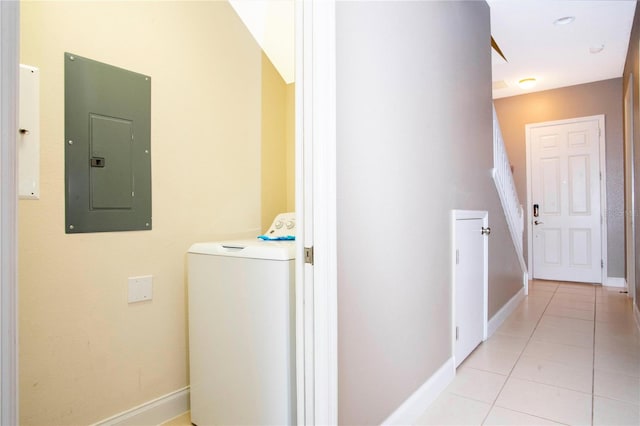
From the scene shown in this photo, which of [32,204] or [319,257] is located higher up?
[32,204]

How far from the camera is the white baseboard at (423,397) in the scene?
5.19 ft

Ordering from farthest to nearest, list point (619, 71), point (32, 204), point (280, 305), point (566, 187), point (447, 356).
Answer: point (566, 187), point (619, 71), point (447, 356), point (32, 204), point (280, 305)

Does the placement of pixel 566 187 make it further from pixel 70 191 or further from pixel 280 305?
pixel 70 191

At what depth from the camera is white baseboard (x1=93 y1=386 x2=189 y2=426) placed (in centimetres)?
163

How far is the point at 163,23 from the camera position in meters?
1.81

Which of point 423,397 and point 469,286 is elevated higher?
point 469,286

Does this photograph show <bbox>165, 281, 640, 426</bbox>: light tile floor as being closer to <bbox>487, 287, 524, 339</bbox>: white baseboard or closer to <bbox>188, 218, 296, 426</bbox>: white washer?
<bbox>487, 287, 524, 339</bbox>: white baseboard

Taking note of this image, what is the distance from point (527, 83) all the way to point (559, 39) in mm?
1257

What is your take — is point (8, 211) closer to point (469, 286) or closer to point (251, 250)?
point (251, 250)

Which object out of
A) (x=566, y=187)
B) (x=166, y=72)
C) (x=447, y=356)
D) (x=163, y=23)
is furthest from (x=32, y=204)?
(x=566, y=187)

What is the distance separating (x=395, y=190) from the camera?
5.18 ft

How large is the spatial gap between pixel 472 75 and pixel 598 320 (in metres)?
2.48

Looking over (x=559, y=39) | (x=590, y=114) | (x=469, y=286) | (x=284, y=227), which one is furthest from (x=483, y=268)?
(x=590, y=114)

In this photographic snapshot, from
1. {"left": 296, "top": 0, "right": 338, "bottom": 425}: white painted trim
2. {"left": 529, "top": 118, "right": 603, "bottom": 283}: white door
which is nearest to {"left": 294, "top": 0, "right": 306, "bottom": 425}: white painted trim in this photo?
{"left": 296, "top": 0, "right": 338, "bottom": 425}: white painted trim
